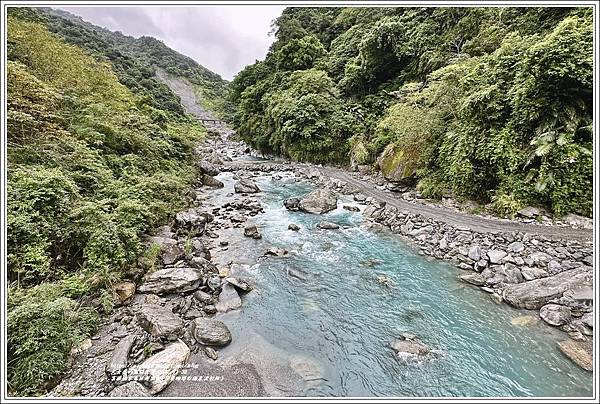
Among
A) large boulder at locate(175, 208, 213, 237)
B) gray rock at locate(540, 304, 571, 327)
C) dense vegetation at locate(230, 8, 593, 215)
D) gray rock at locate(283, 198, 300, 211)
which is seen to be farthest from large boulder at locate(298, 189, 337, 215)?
gray rock at locate(540, 304, 571, 327)

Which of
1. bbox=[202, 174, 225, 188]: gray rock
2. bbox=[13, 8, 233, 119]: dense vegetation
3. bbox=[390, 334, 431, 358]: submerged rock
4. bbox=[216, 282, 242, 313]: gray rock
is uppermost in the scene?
bbox=[13, 8, 233, 119]: dense vegetation

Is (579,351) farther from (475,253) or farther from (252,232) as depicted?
(252,232)

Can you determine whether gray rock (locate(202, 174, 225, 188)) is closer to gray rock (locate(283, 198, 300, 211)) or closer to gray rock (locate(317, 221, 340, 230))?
gray rock (locate(283, 198, 300, 211))

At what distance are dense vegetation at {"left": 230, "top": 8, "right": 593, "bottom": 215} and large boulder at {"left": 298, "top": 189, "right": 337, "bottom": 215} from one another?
364 cm

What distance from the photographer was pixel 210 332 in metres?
4.57

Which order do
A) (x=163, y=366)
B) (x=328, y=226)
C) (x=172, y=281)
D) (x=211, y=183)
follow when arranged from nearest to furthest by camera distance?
(x=163, y=366) < (x=172, y=281) < (x=328, y=226) < (x=211, y=183)

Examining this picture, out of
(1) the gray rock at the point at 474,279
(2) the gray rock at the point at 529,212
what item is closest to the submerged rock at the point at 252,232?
(1) the gray rock at the point at 474,279

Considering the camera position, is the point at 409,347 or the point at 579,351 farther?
the point at 409,347

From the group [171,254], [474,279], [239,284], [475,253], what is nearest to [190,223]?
[171,254]

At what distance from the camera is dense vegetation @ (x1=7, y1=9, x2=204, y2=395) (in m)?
3.59

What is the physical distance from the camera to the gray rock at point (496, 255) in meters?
6.43

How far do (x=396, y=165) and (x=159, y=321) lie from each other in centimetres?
1142

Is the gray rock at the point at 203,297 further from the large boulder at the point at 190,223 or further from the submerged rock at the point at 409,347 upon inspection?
the submerged rock at the point at 409,347

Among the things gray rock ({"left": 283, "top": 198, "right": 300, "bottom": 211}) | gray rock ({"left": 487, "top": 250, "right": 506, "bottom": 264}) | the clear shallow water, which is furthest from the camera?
gray rock ({"left": 283, "top": 198, "right": 300, "bottom": 211})
